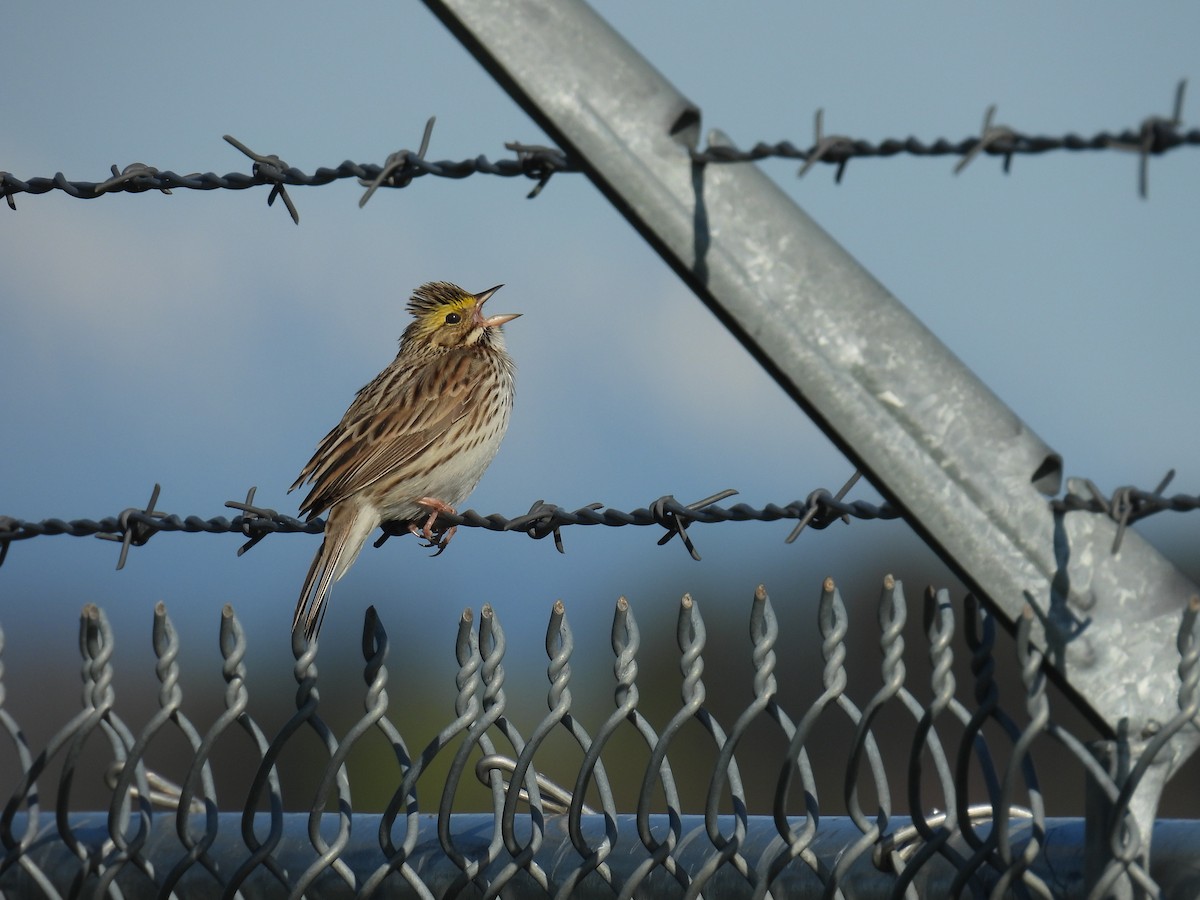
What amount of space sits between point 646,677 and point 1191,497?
30.7m

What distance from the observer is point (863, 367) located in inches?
105

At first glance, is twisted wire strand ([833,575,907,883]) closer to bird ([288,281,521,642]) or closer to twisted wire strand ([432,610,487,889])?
twisted wire strand ([432,610,487,889])

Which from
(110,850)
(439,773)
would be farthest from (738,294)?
(439,773)

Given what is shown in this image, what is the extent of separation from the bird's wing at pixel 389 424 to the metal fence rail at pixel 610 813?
271 cm

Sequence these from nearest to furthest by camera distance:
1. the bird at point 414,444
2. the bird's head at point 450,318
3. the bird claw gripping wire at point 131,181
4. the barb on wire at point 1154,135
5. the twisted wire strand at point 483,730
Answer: the barb on wire at point 1154,135 → the twisted wire strand at point 483,730 → the bird claw gripping wire at point 131,181 → the bird at point 414,444 → the bird's head at point 450,318

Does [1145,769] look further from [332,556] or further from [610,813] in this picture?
[332,556]

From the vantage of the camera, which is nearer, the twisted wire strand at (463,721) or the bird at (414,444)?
the twisted wire strand at (463,721)

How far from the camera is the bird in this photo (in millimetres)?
6422

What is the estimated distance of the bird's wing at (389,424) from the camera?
6.51m

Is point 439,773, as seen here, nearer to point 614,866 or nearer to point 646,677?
point 646,677

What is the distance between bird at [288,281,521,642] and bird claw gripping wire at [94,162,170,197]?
2358mm

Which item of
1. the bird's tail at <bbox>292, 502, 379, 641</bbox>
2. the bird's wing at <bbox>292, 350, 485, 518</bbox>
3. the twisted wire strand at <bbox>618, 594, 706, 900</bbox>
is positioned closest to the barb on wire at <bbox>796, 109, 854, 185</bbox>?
the twisted wire strand at <bbox>618, 594, 706, 900</bbox>

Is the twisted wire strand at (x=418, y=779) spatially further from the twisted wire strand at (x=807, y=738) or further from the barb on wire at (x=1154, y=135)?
the barb on wire at (x=1154, y=135)

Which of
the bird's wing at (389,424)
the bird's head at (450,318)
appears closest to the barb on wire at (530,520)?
the bird's wing at (389,424)
